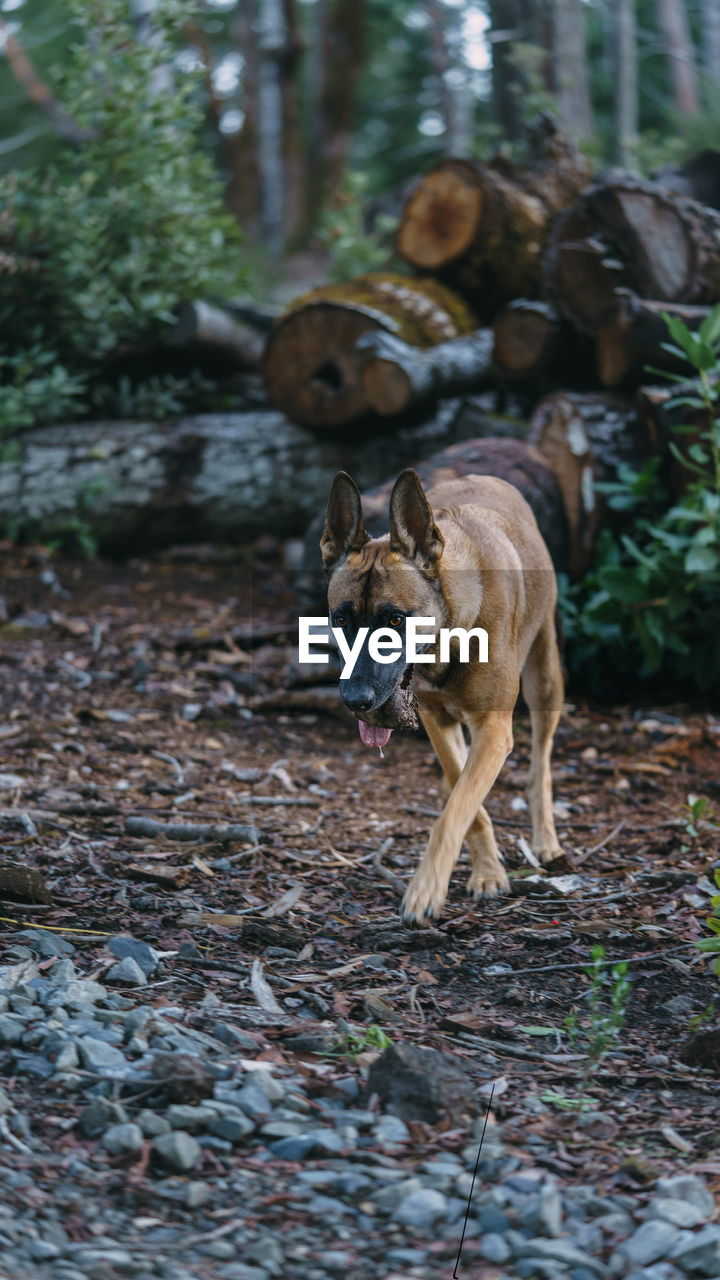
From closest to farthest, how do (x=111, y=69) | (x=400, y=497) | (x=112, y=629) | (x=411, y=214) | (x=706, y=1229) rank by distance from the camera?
1. (x=706, y=1229)
2. (x=400, y=497)
3. (x=112, y=629)
4. (x=411, y=214)
5. (x=111, y=69)

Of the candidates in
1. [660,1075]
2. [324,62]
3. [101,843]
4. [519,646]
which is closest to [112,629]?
[101,843]

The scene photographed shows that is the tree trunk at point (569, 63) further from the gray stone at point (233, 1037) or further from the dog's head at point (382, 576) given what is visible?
the gray stone at point (233, 1037)

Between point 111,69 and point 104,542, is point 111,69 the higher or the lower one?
the higher one

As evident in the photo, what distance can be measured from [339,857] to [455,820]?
0.97 metres

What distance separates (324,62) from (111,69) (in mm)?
14811

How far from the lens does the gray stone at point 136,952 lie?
3836 mm

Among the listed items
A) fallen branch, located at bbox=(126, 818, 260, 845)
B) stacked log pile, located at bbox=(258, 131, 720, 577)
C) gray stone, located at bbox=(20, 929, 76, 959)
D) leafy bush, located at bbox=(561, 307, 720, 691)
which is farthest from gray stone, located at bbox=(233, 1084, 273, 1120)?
stacked log pile, located at bbox=(258, 131, 720, 577)

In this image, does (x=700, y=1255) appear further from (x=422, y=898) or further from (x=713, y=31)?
(x=713, y=31)

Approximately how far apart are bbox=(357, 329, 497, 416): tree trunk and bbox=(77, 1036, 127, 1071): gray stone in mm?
5933

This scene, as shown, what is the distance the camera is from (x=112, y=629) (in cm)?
816

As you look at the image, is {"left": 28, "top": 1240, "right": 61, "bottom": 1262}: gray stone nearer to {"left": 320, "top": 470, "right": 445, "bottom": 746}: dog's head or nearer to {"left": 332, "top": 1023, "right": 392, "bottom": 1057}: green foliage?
{"left": 332, "top": 1023, "right": 392, "bottom": 1057}: green foliage

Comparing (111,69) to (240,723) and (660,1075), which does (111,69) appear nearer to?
(240,723)

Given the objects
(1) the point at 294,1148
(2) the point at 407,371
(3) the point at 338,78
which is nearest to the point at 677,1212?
(1) the point at 294,1148

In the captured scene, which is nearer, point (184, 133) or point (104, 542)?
point (104, 542)
